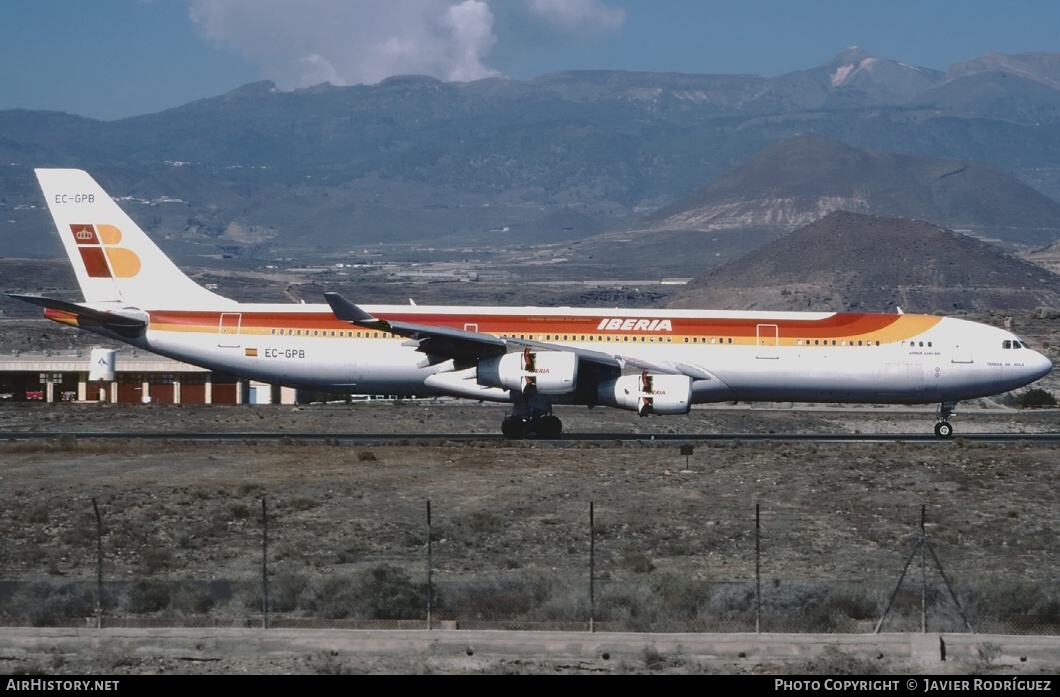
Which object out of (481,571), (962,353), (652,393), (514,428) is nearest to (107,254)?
(514,428)

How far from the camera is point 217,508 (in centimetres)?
3169

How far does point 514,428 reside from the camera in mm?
44188

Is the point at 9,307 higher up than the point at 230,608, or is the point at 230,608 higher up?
the point at 9,307

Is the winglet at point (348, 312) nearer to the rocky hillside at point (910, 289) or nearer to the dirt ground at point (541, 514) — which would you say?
the dirt ground at point (541, 514)

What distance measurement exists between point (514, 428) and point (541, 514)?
12798 millimetres

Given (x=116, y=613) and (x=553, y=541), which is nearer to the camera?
(x=116, y=613)

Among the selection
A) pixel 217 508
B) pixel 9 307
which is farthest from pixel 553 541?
pixel 9 307

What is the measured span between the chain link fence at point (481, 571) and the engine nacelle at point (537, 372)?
30.8 feet

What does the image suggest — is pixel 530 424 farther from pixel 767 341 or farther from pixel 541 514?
pixel 541 514

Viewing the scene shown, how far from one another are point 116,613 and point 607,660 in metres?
8.06

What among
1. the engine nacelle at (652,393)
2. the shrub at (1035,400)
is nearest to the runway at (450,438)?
the engine nacelle at (652,393)

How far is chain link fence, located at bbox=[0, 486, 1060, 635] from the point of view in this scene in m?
21.5
